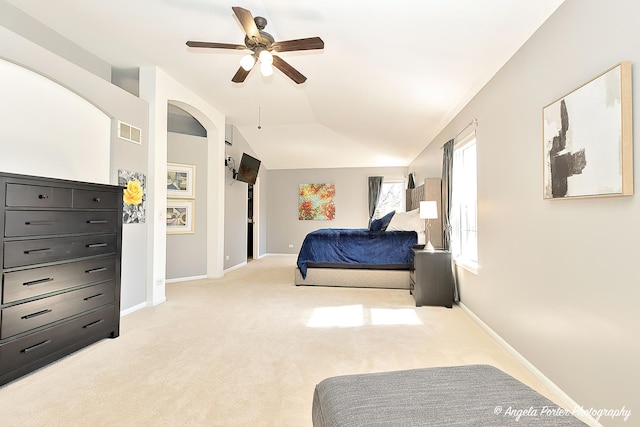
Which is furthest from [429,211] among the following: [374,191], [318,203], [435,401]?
[318,203]

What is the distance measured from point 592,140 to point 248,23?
2385 millimetres

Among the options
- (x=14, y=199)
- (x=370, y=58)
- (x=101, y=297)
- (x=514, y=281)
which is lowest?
(x=101, y=297)

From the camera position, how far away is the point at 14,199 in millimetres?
2090

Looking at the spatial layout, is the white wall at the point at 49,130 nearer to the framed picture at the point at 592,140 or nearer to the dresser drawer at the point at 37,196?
the dresser drawer at the point at 37,196

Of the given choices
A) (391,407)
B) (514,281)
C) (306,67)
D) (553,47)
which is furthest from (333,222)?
(391,407)

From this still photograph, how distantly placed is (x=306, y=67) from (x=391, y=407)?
373 cm

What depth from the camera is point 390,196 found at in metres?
8.59

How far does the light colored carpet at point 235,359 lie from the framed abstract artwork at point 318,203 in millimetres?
4678

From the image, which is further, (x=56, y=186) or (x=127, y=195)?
(x=127, y=195)

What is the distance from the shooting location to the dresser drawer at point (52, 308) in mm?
2057

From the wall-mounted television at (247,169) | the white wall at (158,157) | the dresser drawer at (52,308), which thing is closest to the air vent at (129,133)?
the white wall at (158,157)

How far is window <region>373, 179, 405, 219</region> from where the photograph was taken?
8.54 m

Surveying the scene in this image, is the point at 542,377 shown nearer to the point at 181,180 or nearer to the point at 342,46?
the point at 342,46

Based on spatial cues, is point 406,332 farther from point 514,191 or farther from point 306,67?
point 306,67
